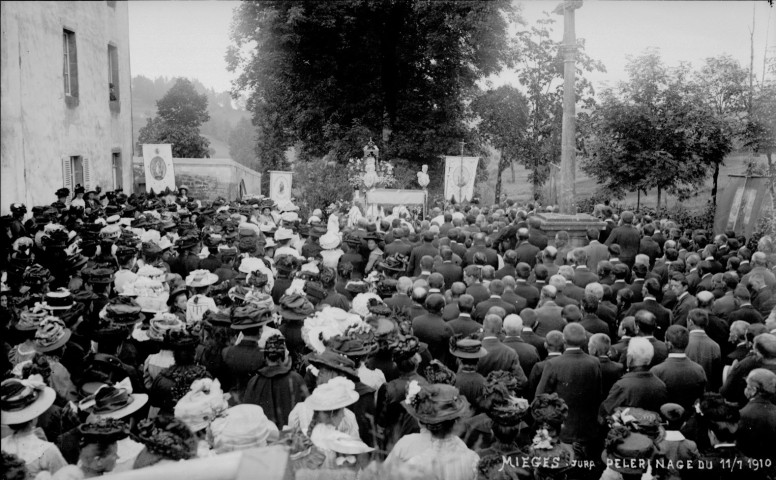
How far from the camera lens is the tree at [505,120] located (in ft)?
91.4

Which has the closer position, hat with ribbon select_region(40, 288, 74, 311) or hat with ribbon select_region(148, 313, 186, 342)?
hat with ribbon select_region(148, 313, 186, 342)

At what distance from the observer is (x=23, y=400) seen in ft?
13.1

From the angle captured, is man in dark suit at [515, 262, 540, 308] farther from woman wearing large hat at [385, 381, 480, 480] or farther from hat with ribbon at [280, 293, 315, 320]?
woman wearing large hat at [385, 381, 480, 480]

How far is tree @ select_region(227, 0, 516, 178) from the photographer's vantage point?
26828 millimetres

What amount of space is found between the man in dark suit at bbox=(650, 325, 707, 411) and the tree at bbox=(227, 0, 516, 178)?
866 inches

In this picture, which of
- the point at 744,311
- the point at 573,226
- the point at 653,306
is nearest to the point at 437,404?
the point at 653,306

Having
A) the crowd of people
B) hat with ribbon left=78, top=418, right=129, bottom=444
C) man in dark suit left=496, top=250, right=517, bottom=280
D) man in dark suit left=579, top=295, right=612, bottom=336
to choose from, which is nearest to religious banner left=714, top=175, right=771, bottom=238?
the crowd of people

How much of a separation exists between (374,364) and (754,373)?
2843 mm

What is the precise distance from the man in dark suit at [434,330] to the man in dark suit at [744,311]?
3.16 m

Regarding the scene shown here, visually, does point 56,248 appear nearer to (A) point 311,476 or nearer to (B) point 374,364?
(B) point 374,364

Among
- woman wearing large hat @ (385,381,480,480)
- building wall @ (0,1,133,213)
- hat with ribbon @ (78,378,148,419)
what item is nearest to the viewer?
woman wearing large hat @ (385,381,480,480)

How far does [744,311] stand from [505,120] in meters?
21.5

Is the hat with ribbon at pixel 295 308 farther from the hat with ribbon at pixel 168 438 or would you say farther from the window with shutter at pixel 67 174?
the window with shutter at pixel 67 174

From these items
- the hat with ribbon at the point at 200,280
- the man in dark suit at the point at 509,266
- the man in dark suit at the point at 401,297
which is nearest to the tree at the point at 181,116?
the man in dark suit at the point at 509,266
